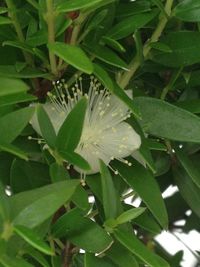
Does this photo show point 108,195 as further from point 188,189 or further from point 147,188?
point 188,189

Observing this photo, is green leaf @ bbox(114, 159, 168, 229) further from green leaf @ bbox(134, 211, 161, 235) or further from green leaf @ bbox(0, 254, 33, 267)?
green leaf @ bbox(0, 254, 33, 267)

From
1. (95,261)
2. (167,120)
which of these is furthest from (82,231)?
(167,120)

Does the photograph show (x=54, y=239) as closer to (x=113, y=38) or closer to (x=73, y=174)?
(x=73, y=174)

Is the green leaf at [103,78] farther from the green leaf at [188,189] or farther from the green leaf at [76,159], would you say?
the green leaf at [188,189]

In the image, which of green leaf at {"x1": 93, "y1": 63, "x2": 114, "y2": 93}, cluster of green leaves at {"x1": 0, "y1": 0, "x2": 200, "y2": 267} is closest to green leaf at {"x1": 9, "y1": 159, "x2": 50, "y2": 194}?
cluster of green leaves at {"x1": 0, "y1": 0, "x2": 200, "y2": 267}

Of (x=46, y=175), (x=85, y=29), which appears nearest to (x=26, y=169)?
(x=46, y=175)

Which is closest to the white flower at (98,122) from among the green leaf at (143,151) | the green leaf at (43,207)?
the green leaf at (143,151)
